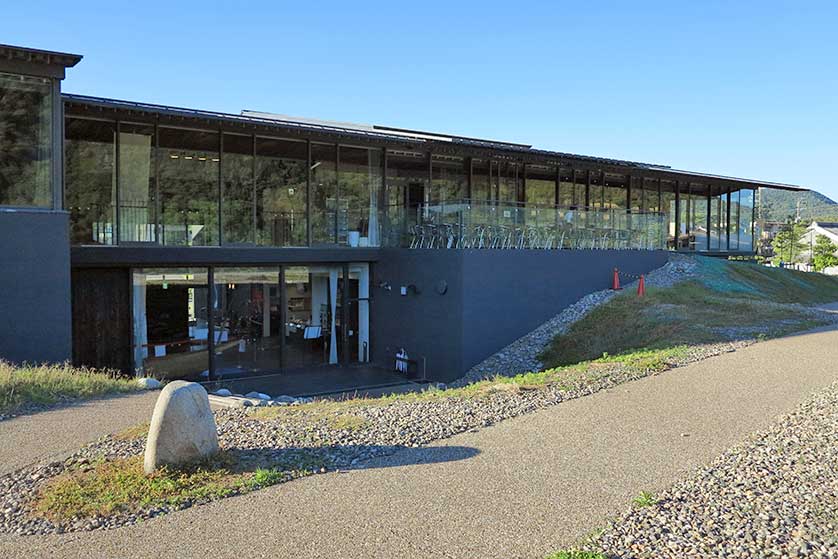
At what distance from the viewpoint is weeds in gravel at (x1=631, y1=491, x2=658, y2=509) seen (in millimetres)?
5438

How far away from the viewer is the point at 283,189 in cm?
1742

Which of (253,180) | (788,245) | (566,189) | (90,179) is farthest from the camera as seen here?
(788,245)

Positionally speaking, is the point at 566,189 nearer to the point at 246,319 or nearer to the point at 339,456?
the point at 246,319

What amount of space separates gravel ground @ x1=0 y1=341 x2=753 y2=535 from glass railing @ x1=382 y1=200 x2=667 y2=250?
→ 7565mm

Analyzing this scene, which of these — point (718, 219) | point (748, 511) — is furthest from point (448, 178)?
point (748, 511)

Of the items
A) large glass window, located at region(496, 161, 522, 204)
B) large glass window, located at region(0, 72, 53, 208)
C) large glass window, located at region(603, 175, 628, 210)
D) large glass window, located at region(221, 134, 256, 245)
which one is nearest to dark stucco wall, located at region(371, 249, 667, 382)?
large glass window, located at region(221, 134, 256, 245)

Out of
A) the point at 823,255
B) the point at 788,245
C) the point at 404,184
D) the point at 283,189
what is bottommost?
the point at 823,255

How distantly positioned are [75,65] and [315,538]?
1070cm

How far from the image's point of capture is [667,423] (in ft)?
26.2

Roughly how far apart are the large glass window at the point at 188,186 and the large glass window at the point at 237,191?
214mm

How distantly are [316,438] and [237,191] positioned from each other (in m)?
10.6

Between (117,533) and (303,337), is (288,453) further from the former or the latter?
(303,337)

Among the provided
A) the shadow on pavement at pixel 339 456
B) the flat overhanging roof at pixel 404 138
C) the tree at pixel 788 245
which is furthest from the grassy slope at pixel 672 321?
the tree at pixel 788 245

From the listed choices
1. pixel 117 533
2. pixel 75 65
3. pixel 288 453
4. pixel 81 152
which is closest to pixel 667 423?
pixel 288 453
